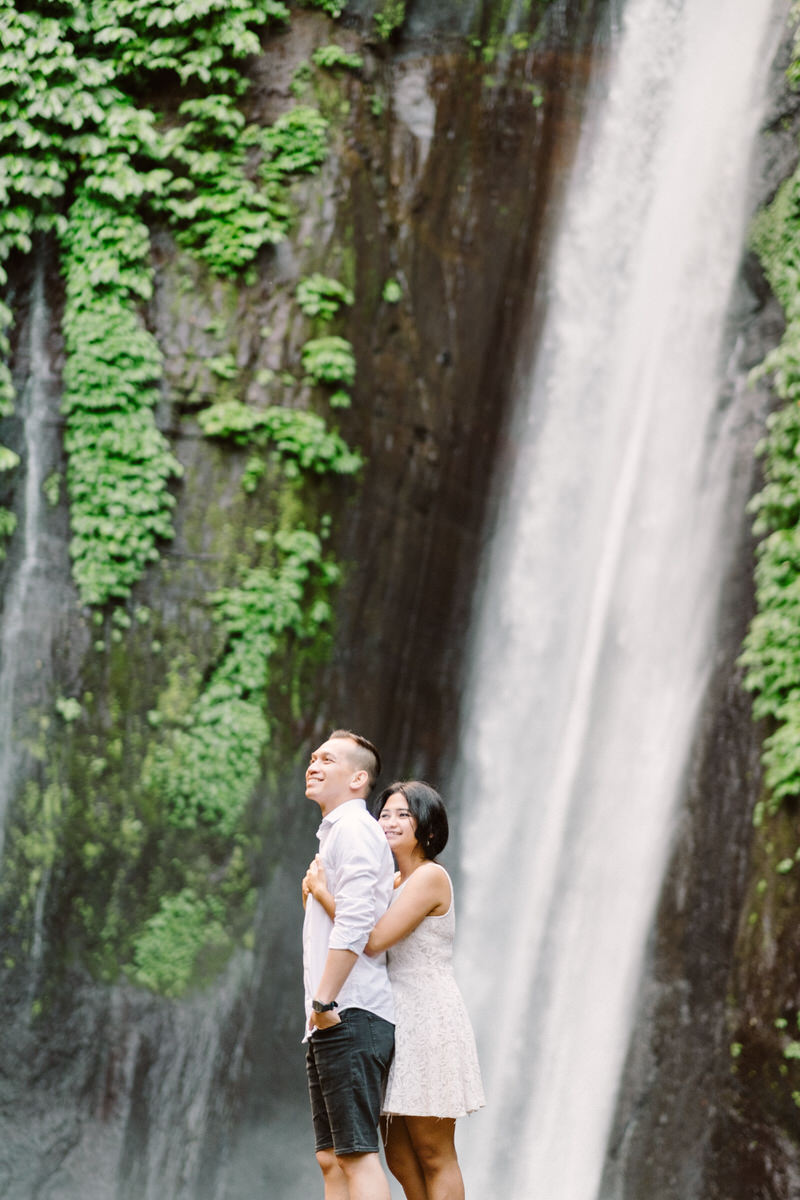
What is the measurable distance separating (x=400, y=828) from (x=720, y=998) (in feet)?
11.5

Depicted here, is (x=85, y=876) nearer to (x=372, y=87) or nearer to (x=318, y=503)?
(x=318, y=503)

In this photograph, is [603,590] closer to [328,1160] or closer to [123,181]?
[123,181]

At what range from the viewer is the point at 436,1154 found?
2867 millimetres

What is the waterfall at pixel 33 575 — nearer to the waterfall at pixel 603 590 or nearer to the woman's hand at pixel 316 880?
the waterfall at pixel 603 590

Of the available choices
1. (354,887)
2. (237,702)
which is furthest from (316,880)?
(237,702)

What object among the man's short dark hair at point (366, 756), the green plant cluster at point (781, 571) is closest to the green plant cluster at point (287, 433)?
the green plant cluster at point (781, 571)

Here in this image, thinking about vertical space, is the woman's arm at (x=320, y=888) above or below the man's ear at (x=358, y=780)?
below

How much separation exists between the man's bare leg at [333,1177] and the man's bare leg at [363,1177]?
13 cm

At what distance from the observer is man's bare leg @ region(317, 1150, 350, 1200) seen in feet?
9.29

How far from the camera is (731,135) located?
777cm

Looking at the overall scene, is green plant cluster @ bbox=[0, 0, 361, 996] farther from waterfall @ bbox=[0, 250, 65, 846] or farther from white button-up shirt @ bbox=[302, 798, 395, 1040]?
white button-up shirt @ bbox=[302, 798, 395, 1040]

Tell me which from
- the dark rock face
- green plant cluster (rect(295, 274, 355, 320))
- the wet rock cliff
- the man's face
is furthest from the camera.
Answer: green plant cluster (rect(295, 274, 355, 320))

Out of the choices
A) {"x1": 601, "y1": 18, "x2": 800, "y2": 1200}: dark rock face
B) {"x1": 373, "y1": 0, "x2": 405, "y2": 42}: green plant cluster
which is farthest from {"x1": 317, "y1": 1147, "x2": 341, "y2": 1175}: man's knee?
{"x1": 373, "y1": 0, "x2": 405, "y2": 42}: green plant cluster

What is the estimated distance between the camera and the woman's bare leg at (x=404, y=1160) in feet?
9.55
